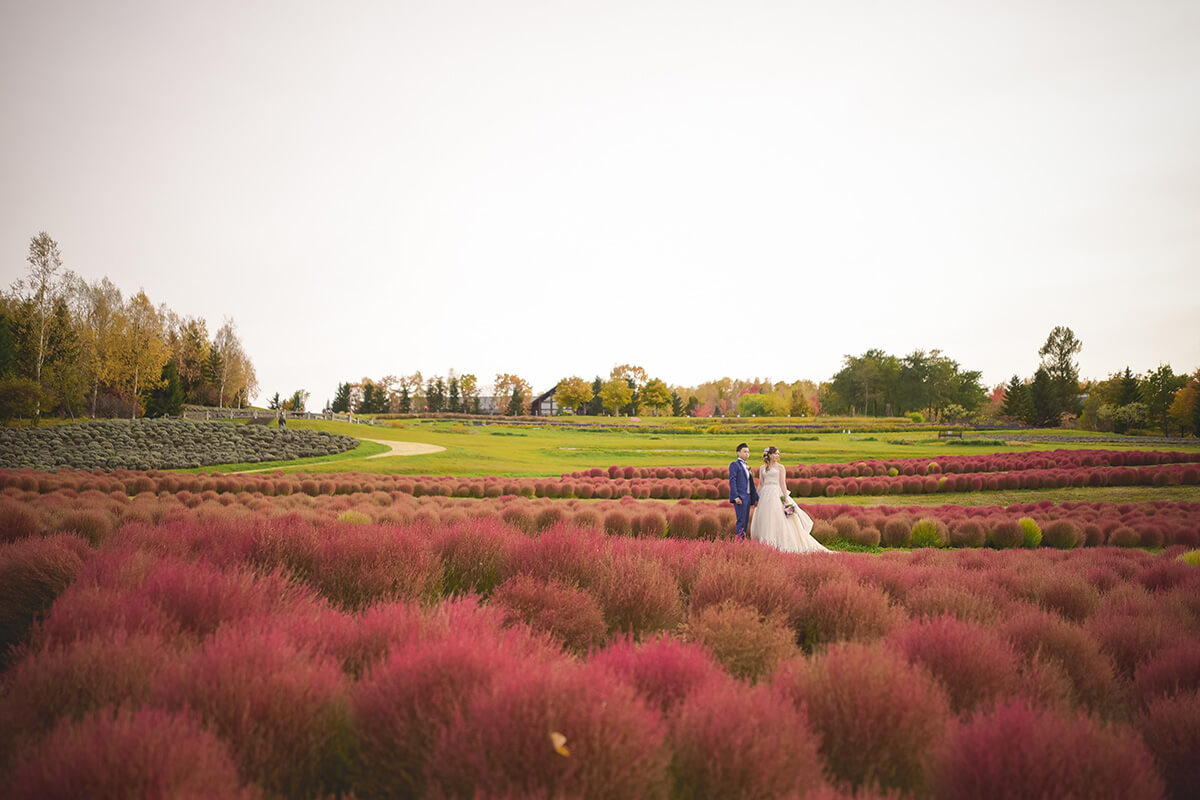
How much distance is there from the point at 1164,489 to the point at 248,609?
27454 millimetres

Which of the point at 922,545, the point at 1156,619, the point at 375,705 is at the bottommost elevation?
the point at 922,545

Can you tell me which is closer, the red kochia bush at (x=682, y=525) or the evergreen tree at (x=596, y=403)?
the red kochia bush at (x=682, y=525)

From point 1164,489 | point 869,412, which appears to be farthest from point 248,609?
point 869,412

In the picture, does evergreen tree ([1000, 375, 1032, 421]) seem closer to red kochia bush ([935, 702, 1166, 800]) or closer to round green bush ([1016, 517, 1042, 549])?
round green bush ([1016, 517, 1042, 549])

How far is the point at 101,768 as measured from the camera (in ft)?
6.77

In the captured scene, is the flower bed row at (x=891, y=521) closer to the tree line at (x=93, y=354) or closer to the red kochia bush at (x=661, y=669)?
the red kochia bush at (x=661, y=669)

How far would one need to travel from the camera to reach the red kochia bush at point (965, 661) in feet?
11.4

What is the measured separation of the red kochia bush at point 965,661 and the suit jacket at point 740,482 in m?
7.74

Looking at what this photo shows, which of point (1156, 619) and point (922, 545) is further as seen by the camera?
point (922, 545)

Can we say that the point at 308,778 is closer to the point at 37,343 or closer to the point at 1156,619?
the point at 1156,619

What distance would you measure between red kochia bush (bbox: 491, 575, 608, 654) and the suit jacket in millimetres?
7324

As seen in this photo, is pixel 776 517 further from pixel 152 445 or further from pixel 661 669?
pixel 152 445

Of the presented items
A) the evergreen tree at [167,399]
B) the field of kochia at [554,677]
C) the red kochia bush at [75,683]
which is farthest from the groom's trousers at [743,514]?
the evergreen tree at [167,399]

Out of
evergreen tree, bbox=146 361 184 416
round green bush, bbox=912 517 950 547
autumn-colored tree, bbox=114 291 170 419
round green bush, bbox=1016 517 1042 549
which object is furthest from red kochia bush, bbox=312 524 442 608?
evergreen tree, bbox=146 361 184 416
